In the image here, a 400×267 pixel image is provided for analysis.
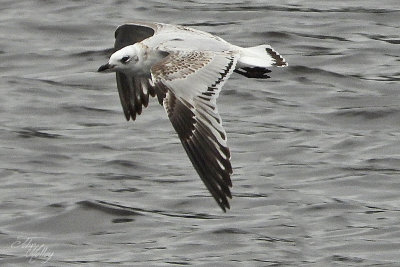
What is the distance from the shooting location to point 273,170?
1259 centimetres

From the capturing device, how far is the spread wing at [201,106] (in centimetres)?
883

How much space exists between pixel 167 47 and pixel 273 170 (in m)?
3.01

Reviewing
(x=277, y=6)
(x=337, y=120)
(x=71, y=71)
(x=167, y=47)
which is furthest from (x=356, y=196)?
(x=277, y=6)

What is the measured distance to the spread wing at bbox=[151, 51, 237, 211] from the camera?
8828 mm

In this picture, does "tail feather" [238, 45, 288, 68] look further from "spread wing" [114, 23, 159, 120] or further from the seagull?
"spread wing" [114, 23, 159, 120]

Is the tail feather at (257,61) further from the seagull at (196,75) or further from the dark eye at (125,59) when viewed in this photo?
the dark eye at (125,59)

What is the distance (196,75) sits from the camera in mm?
9344

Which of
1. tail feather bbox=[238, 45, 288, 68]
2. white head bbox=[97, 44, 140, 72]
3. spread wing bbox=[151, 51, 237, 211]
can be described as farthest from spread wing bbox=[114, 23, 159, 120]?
spread wing bbox=[151, 51, 237, 211]

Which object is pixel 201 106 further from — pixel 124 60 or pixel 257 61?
pixel 124 60

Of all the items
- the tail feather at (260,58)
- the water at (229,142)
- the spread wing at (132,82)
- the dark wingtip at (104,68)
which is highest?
the tail feather at (260,58)

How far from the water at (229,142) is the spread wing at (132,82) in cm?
106

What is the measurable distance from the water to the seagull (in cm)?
150

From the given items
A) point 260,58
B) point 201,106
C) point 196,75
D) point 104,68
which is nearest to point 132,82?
point 104,68

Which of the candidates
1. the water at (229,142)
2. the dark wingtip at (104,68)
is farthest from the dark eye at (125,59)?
the water at (229,142)
